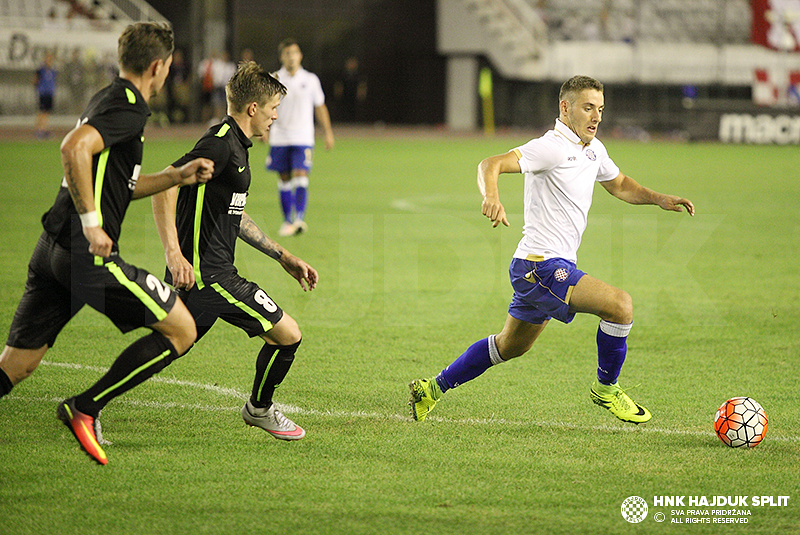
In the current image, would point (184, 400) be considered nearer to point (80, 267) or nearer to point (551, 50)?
point (80, 267)

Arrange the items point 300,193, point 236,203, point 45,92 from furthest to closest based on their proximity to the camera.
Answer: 1. point 45,92
2. point 300,193
3. point 236,203

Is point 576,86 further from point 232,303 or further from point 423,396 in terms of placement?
point 232,303

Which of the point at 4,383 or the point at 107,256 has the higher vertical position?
the point at 107,256

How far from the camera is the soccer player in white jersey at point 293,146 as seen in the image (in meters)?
12.2

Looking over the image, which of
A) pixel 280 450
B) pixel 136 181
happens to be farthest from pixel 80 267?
pixel 280 450

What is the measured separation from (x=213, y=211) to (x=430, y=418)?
1713 mm

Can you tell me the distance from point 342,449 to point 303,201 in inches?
304

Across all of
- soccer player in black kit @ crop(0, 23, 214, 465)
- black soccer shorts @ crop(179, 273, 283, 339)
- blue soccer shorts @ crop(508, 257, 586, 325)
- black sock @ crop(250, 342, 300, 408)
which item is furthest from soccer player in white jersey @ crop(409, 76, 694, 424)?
soccer player in black kit @ crop(0, 23, 214, 465)

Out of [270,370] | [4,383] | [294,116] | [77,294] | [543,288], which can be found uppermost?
[294,116]

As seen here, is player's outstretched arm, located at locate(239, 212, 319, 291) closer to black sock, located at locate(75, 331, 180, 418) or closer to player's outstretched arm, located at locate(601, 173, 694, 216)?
black sock, located at locate(75, 331, 180, 418)

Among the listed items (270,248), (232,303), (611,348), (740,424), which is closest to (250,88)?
(270,248)

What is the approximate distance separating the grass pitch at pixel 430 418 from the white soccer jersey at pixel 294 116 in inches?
57.2

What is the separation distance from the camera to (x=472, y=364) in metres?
5.45

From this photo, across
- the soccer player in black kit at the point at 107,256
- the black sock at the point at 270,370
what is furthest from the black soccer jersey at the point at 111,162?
the black sock at the point at 270,370
